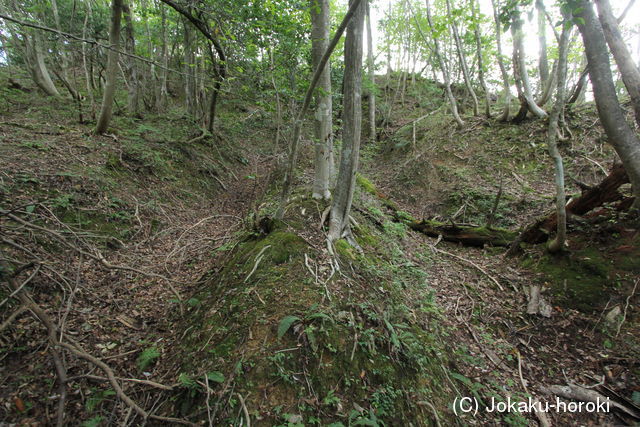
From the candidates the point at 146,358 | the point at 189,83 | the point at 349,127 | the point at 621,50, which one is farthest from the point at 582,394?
the point at 189,83

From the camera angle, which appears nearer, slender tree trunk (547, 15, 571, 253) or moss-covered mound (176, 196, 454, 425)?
moss-covered mound (176, 196, 454, 425)

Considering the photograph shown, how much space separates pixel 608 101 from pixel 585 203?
5.94 feet

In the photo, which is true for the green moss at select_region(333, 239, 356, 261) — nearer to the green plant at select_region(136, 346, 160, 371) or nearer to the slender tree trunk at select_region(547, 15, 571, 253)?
the green plant at select_region(136, 346, 160, 371)

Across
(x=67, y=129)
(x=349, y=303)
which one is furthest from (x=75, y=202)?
(x=349, y=303)

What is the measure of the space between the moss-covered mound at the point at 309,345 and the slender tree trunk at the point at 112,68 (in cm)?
595

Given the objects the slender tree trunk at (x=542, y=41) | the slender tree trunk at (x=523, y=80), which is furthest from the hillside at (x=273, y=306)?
the slender tree trunk at (x=542, y=41)

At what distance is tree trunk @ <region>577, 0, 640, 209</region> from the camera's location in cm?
409

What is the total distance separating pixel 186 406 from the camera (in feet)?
7.77

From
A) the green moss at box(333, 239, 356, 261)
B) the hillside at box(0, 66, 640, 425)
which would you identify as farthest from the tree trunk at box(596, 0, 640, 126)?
the green moss at box(333, 239, 356, 261)

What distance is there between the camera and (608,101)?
416cm

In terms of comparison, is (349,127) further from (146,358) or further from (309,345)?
(146,358)

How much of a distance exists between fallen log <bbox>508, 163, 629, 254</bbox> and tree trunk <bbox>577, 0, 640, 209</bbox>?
0.63 m

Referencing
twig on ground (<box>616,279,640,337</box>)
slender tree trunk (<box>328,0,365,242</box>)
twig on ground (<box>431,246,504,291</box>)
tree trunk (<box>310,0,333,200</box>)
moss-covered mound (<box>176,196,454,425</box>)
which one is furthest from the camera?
tree trunk (<box>310,0,333,200</box>)

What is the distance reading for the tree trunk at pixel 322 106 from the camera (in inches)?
204
